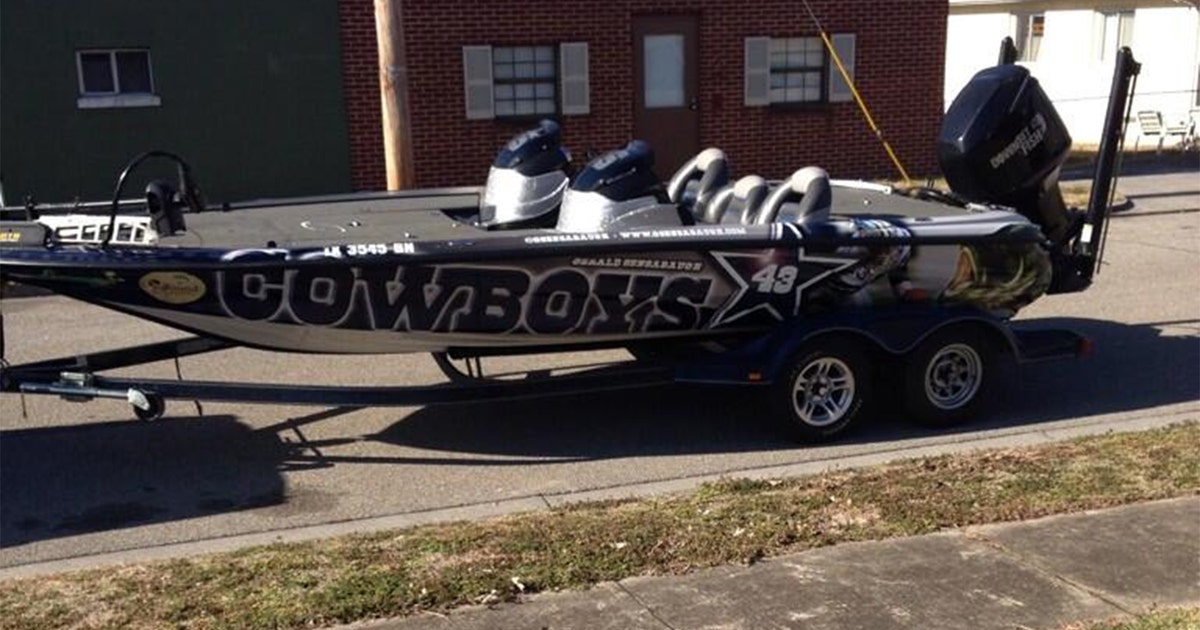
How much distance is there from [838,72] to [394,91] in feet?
30.4

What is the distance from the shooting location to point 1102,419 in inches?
297

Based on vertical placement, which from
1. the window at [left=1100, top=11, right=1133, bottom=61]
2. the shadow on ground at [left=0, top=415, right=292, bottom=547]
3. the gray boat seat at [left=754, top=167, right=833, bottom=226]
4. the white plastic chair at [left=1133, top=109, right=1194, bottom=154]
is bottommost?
the shadow on ground at [left=0, top=415, right=292, bottom=547]

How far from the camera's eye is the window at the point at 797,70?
18.0 m

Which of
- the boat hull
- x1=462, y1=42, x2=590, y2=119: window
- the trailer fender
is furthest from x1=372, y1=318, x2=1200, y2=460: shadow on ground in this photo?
x1=462, y1=42, x2=590, y2=119: window

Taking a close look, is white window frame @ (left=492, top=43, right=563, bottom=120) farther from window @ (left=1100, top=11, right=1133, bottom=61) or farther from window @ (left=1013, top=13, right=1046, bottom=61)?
window @ (left=1013, top=13, right=1046, bottom=61)

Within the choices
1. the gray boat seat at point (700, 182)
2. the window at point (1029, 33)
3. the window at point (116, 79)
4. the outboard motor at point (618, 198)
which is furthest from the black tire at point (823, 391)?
the window at point (1029, 33)

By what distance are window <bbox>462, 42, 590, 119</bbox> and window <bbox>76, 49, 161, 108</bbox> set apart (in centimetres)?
390

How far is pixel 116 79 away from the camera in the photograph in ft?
50.1

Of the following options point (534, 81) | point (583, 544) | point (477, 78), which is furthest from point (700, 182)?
point (534, 81)

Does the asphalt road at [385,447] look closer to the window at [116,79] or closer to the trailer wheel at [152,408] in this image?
the trailer wheel at [152,408]

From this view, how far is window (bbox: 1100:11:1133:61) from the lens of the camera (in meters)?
24.4

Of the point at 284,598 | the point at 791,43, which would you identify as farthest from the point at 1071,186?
the point at 284,598

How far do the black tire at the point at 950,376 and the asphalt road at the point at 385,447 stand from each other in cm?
14

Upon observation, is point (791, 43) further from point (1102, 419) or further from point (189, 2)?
point (1102, 419)
